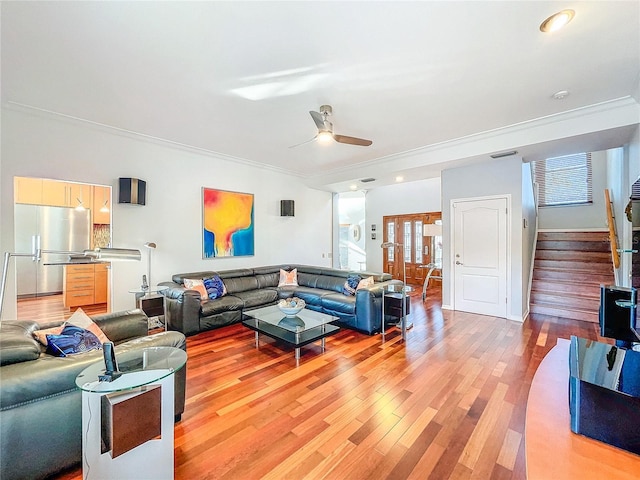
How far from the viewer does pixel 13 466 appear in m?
1.37

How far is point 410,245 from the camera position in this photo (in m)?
8.29

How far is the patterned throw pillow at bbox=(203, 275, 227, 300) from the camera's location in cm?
432

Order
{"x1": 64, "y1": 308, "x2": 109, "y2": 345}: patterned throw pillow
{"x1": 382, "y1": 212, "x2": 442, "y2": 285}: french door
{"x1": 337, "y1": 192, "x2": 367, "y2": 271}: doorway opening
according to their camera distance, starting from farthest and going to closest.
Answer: {"x1": 337, "y1": 192, "x2": 367, "y2": 271}: doorway opening, {"x1": 382, "y1": 212, "x2": 442, "y2": 285}: french door, {"x1": 64, "y1": 308, "x2": 109, "y2": 345}: patterned throw pillow

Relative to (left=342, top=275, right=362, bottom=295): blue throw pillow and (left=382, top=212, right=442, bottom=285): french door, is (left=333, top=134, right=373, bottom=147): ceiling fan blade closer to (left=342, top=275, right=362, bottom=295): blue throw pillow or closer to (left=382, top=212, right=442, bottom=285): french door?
(left=342, top=275, right=362, bottom=295): blue throw pillow

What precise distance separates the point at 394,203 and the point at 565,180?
420 cm

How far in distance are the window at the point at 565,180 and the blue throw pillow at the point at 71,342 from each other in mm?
8409

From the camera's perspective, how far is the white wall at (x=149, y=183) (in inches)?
130

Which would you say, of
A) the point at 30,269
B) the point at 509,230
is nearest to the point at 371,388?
the point at 509,230

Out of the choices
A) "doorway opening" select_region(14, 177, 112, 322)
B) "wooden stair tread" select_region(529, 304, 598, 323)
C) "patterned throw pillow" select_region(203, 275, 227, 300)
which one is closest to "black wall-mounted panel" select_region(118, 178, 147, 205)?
"doorway opening" select_region(14, 177, 112, 322)

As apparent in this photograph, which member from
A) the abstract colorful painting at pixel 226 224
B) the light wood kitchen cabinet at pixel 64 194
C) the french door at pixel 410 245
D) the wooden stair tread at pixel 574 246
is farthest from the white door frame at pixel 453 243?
the light wood kitchen cabinet at pixel 64 194

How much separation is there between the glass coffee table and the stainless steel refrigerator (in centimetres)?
414

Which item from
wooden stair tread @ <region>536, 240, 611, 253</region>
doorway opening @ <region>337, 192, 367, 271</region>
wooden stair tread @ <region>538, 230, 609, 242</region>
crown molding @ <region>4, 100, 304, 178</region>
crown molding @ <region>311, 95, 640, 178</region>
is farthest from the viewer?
doorway opening @ <region>337, 192, 367, 271</region>

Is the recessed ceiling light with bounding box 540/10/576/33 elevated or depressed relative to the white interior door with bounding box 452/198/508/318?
elevated

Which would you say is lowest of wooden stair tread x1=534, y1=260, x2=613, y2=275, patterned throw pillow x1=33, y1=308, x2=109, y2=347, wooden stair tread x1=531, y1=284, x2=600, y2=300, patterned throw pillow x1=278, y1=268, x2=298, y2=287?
wooden stair tread x1=531, y1=284, x2=600, y2=300
